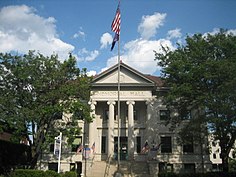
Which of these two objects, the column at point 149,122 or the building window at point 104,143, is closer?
the column at point 149,122

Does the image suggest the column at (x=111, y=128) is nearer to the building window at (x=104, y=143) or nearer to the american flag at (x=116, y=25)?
the building window at (x=104, y=143)

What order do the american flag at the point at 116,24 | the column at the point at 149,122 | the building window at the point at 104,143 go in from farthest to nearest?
the building window at the point at 104,143 → the column at the point at 149,122 → the american flag at the point at 116,24

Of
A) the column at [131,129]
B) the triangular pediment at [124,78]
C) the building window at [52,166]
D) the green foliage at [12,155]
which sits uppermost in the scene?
the triangular pediment at [124,78]

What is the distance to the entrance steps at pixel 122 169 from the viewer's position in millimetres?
30703

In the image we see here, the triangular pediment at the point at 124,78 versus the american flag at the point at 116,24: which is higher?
the american flag at the point at 116,24

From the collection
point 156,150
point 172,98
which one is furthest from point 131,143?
point 172,98

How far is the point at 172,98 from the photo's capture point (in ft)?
80.8

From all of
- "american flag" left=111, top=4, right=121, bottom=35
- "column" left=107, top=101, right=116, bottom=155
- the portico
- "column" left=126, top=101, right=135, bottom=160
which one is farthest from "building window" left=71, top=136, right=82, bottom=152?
"american flag" left=111, top=4, right=121, bottom=35

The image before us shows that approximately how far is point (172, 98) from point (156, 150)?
10.5 meters

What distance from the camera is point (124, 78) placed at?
36500 millimetres

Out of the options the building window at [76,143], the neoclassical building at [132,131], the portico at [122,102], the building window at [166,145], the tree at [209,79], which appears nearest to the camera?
the tree at [209,79]

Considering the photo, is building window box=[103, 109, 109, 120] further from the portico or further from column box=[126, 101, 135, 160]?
column box=[126, 101, 135, 160]

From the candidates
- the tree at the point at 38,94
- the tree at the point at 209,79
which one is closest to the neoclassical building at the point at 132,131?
the tree at the point at 38,94

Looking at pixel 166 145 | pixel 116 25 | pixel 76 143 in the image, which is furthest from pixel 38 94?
pixel 166 145
